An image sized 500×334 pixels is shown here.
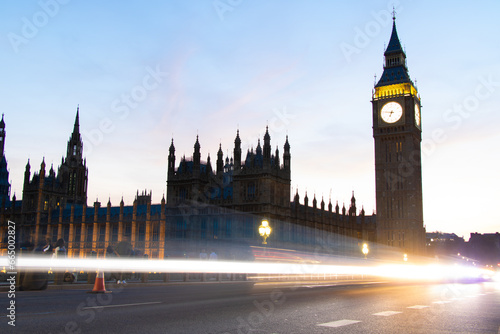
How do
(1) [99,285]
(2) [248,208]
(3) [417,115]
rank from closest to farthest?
(1) [99,285]
(2) [248,208]
(3) [417,115]

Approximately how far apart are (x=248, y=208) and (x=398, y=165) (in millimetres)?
34847

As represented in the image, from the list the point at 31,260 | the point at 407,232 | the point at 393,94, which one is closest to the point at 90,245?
the point at 407,232

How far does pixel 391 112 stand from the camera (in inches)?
3666

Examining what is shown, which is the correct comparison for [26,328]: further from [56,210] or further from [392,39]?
[392,39]

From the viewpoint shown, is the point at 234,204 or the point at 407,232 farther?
the point at 407,232

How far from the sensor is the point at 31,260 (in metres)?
15.9

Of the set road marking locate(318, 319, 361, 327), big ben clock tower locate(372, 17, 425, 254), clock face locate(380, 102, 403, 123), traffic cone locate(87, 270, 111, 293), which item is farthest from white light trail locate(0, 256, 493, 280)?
clock face locate(380, 102, 403, 123)

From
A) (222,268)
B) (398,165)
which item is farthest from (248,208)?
(398,165)

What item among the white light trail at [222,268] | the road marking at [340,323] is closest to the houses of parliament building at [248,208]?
the white light trail at [222,268]

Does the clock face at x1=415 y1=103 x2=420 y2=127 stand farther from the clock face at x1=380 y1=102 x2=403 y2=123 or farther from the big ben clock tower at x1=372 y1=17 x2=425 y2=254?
the clock face at x1=380 y1=102 x2=403 y2=123

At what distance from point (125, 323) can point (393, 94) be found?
300 ft

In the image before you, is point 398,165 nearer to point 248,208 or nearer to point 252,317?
point 248,208

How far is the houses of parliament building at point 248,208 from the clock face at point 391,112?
181 mm

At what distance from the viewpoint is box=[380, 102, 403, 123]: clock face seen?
92.3 meters
